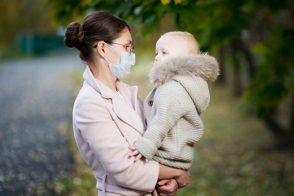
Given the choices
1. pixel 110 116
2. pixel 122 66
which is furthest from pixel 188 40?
pixel 110 116

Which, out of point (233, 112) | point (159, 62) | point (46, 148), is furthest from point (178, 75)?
point (233, 112)

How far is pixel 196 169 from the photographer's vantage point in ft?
28.0

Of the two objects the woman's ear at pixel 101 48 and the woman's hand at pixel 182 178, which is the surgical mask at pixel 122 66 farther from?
the woman's hand at pixel 182 178

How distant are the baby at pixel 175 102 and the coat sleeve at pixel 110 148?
0.07 metres

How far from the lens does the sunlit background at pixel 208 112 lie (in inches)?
148

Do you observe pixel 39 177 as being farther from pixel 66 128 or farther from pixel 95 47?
pixel 66 128

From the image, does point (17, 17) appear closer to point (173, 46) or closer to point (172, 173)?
point (173, 46)

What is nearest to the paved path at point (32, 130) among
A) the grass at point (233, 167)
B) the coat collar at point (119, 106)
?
the grass at point (233, 167)

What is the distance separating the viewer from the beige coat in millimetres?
1981

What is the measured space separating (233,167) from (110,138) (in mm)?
7063

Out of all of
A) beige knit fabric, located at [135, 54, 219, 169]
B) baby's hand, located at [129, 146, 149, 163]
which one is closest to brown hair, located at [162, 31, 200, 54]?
beige knit fabric, located at [135, 54, 219, 169]

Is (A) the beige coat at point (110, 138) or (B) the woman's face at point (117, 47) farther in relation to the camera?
(B) the woman's face at point (117, 47)

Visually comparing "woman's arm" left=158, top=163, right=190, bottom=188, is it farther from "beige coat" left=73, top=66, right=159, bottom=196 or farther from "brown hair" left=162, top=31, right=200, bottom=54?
"brown hair" left=162, top=31, right=200, bottom=54

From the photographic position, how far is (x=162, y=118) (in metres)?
2.01
